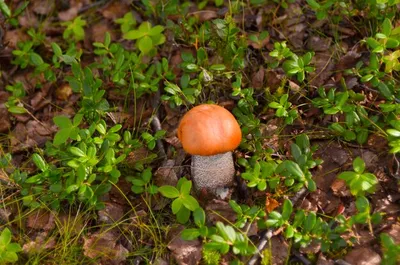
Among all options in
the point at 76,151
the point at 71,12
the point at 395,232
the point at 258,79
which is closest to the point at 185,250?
the point at 76,151

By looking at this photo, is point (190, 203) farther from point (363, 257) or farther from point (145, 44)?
point (145, 44)

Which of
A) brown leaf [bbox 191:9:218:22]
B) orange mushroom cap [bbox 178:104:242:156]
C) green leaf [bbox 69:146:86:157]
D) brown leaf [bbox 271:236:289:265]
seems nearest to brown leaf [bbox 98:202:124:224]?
green leaf [bbox 69:146:86:157]

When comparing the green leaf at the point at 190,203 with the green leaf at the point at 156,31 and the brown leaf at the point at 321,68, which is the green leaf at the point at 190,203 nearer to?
the brown leaf at the point at 321,68

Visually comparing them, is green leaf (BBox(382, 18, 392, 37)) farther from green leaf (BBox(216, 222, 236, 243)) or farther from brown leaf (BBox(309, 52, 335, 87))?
green leaf (BBox(216, 222, 236, 243))

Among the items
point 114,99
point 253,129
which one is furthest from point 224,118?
point 114,99

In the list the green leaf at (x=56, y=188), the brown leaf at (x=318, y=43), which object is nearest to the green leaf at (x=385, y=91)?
the brown leaf at (x=318, y=43)

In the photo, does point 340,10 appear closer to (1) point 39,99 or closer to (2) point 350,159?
(2) point 350,159

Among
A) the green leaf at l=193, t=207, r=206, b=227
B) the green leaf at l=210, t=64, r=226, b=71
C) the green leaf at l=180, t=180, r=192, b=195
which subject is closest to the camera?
the green leaf at l=193, t=207, r=206, b=227
